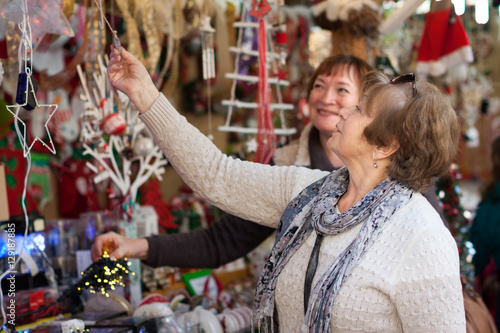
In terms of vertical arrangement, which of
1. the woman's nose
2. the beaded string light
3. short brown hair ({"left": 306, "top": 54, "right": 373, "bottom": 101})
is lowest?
the beaded string light

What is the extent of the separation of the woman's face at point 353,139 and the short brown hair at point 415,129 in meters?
0.02

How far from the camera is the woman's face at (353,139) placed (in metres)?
1.33

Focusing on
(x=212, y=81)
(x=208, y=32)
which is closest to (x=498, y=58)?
(x=212, y=81)

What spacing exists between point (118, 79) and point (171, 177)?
279 centimetres

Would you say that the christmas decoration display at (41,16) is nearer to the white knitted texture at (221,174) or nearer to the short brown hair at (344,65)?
the white knitted texture at (221,174)

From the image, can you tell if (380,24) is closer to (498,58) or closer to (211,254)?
(211,254)

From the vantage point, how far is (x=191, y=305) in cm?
184

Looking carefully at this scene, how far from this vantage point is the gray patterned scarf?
124 centimetres

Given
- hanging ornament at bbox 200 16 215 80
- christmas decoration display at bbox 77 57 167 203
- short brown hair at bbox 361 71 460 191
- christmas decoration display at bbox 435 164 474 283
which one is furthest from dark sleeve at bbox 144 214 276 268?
christmas decoration display at bbox 435 164 474 283

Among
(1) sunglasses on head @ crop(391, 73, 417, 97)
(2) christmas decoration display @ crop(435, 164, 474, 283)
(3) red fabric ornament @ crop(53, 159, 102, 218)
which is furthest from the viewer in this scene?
(3) red fabric ornament @ crop(53, 159, 102, 218)

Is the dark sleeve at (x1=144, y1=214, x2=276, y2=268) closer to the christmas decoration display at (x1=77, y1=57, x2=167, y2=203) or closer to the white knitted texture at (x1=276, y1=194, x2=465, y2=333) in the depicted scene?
the christmas decoration display at (x1=77, y1=57, x2=167, y2=203)

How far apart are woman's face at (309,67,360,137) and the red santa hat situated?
103 centimetres

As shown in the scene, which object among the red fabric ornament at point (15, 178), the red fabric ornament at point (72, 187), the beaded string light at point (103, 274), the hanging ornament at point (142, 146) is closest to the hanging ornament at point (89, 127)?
the hanging ornament at point (142, 146)

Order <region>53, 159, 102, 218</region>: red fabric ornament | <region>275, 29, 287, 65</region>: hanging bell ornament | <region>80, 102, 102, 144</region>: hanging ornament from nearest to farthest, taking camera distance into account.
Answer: <region>80, 102, 102, 144</region>: hanging ornament
<region>275, 29, 287, 65</region>: hanging bell ornament
<region>53, 159, 102, 218</region>: red fabric ornament
